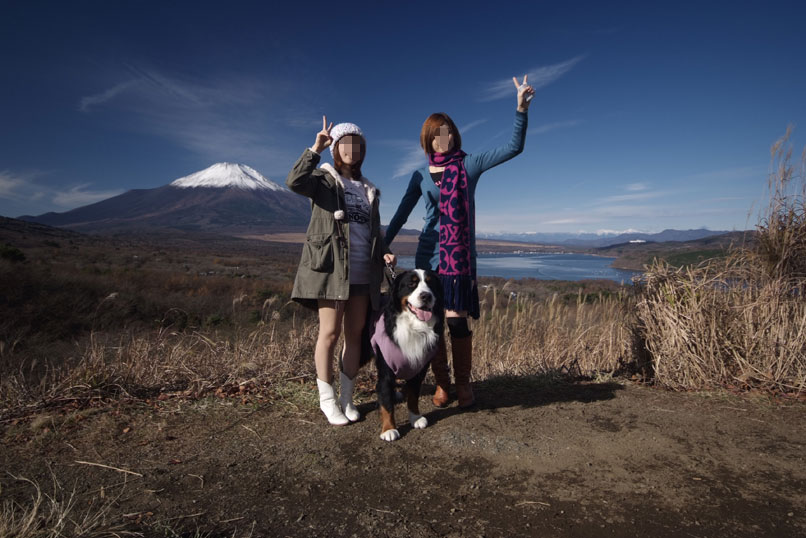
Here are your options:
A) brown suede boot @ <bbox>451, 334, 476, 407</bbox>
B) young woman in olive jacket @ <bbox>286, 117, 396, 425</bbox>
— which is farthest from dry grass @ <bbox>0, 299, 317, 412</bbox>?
brown suede boot @ <bbox>451, 334, 476, 407</bbox>

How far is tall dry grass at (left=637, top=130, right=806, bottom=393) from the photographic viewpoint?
11.3 ft

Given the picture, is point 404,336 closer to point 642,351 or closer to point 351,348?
point 351,348

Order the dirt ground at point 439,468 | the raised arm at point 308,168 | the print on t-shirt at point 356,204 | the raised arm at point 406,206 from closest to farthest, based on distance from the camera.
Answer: the dirt ground at point 439,468 < the raised arm at point 308,168 < the print on t-shirt at point 356,204 < the raised arm at point 406,206

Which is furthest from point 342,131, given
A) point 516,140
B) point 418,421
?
point 418,421

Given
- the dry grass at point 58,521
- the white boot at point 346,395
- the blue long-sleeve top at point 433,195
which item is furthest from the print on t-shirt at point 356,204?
the dry grass at point 58,521

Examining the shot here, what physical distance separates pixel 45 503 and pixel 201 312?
464 inches

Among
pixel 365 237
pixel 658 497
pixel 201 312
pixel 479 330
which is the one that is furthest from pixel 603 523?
pixel 201 312

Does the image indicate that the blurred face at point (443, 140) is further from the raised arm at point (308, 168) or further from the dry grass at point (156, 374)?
the dry grass at point (156, 374)

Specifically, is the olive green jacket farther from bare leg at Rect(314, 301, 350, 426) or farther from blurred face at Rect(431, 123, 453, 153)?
blurred face at Rect(431, 123, 453, 153)

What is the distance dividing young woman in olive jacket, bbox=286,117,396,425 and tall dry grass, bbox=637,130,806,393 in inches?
107

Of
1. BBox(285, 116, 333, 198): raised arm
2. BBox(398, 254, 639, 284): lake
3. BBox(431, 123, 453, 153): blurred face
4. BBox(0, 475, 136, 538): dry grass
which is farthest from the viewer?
BBox(398, 254, 639, 284): lake

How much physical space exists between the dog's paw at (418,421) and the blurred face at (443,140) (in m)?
2.09

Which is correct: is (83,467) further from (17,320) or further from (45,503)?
(17,320)

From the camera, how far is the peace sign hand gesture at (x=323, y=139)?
107 inches
